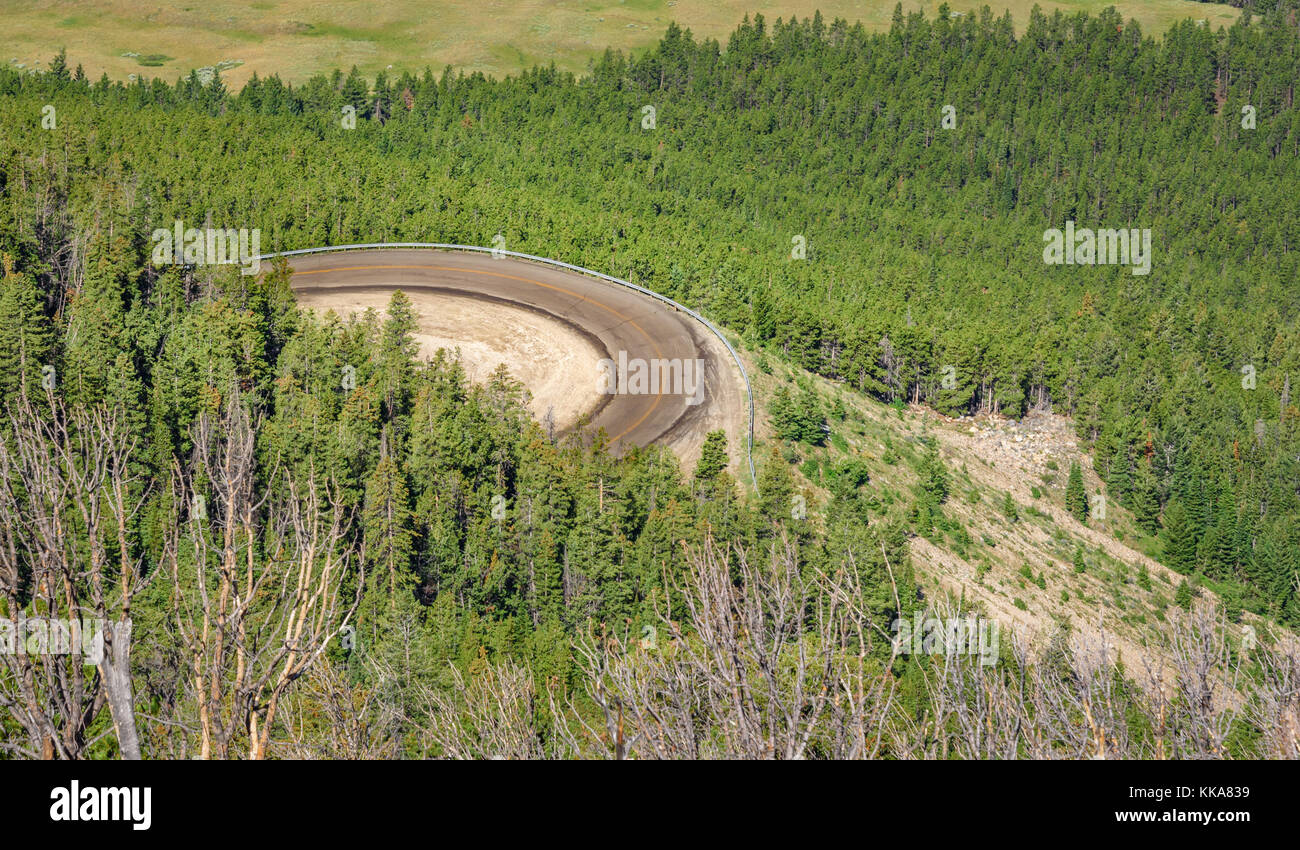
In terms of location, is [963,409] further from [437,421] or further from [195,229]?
[195,229]

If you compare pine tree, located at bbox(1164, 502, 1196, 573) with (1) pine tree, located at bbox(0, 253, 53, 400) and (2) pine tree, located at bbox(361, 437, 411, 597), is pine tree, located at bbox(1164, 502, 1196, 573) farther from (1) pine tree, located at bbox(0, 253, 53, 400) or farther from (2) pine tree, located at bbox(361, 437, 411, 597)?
(1) pine tree, located at bbox(0, 253, 53, 400)

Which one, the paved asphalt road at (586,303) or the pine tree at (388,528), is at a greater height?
the paved asphalt road at (586,303)

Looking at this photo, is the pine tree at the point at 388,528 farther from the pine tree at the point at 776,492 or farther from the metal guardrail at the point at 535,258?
the metal guardrail at the point at 535,258

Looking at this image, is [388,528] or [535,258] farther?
[535,258]

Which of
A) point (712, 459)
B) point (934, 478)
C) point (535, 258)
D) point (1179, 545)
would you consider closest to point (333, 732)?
point (712, 459)

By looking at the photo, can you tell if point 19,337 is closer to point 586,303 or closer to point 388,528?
point 388,528

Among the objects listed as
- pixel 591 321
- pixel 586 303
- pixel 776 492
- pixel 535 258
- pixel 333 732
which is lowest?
pixel 333 732

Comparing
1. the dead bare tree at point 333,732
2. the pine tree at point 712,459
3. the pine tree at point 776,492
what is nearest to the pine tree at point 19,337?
the pine tree at point 712,459
